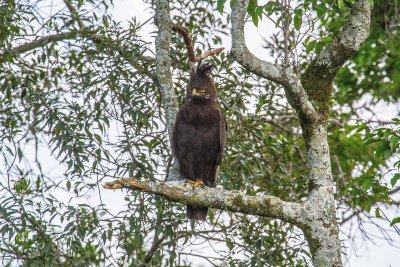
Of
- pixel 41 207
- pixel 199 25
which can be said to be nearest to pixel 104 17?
pixel 199 25

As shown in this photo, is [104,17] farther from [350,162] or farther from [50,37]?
[350,162]

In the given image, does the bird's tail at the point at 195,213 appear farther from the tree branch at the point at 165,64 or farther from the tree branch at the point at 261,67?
the tree branch at the point at 261,67

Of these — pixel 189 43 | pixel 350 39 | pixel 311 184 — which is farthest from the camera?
pixel 189 43

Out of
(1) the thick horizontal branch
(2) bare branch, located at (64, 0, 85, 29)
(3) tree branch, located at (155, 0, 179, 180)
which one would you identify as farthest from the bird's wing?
(2) bare branch, located at (64, 0, 85, 29)

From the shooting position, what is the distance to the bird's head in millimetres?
5945

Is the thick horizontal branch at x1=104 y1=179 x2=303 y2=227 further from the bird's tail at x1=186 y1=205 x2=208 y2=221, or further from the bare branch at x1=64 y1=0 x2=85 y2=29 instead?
the bare branch at x1=64 y1=0 x2=85 y2=29

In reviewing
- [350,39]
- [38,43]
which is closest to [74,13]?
[38,43]

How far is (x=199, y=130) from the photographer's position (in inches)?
244

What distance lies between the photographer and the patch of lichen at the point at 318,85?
501 centimetres

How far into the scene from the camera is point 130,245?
5715mm

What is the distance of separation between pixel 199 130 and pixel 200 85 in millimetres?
468

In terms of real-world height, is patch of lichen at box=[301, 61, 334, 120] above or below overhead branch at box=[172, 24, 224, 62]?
below

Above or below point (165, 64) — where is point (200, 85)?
above

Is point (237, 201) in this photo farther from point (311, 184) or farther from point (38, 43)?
point (38, 43)
